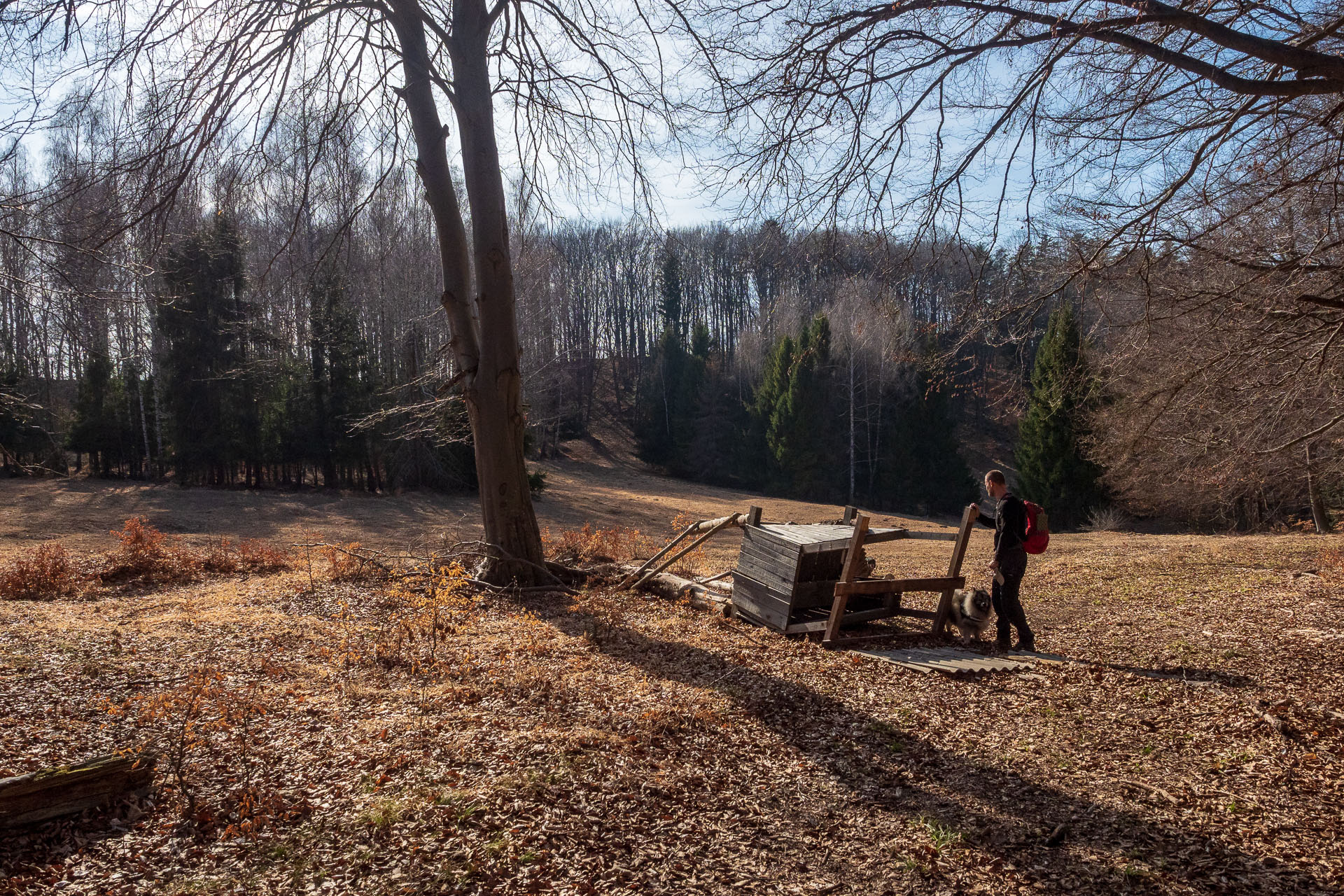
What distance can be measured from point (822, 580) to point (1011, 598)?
181cm

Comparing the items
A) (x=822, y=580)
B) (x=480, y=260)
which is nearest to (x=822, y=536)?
(x=822, y=580)

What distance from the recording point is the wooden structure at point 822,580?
7309 millimetres

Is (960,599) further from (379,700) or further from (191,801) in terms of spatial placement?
(191,801)

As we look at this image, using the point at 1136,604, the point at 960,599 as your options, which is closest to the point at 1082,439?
the point at 1136,604

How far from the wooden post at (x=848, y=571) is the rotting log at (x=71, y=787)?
532 centimetres

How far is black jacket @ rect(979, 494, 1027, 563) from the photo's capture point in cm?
734

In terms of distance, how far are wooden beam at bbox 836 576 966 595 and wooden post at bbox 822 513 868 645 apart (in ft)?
0.13

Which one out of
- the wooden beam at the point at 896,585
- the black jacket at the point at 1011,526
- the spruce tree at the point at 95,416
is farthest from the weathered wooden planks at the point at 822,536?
the spruce tree at the point at 95,416

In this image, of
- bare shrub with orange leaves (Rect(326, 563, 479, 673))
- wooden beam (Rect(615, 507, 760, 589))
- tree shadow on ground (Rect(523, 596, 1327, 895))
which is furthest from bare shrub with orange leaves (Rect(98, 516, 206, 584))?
tree shadow on ground (Rect(523, 596, 1327, 895))

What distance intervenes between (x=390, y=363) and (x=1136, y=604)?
95.1 feet

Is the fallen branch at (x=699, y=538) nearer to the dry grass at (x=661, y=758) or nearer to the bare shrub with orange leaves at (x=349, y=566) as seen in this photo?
the dry grass at (x=661, y=758)

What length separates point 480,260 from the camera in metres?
9.53

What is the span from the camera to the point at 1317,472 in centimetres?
1622

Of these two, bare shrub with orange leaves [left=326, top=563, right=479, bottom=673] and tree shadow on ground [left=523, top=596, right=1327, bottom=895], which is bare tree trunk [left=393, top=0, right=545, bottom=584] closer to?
bare shrub with orange leaves [left=326, top=563, right=479, bottom=673]
